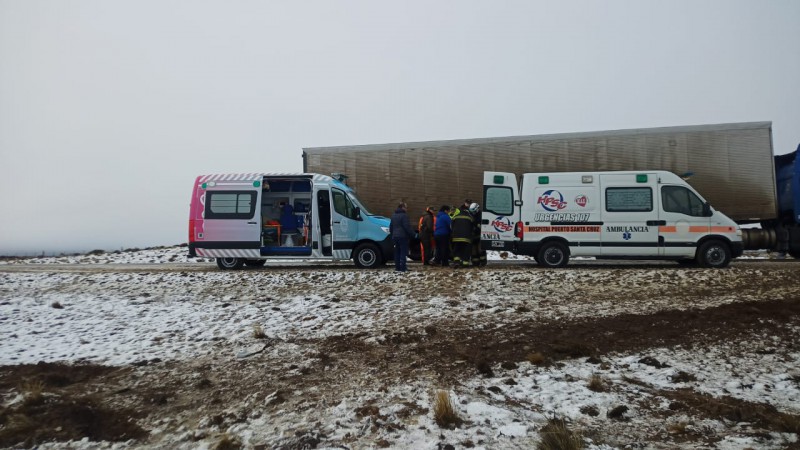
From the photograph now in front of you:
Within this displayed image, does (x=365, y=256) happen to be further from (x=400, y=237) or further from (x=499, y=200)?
(x=499, y=200)

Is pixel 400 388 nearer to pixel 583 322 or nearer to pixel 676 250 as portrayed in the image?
pixel 583 322

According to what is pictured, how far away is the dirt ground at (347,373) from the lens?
13.8ft

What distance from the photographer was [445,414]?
13.2ft

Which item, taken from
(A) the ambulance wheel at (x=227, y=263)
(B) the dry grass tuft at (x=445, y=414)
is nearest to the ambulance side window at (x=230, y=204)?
(A) the ambulance wheel at (x=227, y=263)

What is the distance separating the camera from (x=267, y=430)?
4062 mm

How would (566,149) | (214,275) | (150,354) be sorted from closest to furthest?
(150,354), (214,275), (566,149)

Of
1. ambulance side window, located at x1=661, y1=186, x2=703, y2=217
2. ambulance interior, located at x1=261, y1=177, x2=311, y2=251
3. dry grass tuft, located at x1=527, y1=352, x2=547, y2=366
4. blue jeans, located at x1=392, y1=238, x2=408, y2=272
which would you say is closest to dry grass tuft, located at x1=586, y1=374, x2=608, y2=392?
dry grass tuft, located at x1=527, y1=352, x2=547, y2=366

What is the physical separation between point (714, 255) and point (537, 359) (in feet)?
29.2

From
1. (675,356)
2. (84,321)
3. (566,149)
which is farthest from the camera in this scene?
(566,149)

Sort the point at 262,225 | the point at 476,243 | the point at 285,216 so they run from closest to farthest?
the point at 476,243, the point at 262,225, the point at 285,216

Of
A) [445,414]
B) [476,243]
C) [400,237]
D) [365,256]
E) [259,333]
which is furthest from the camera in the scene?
[476,243]

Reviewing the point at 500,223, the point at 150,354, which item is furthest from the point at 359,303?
the point at 500,223

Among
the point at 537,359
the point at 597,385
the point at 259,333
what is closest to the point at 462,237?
the point at 259,333

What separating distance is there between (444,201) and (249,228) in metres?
6.41
